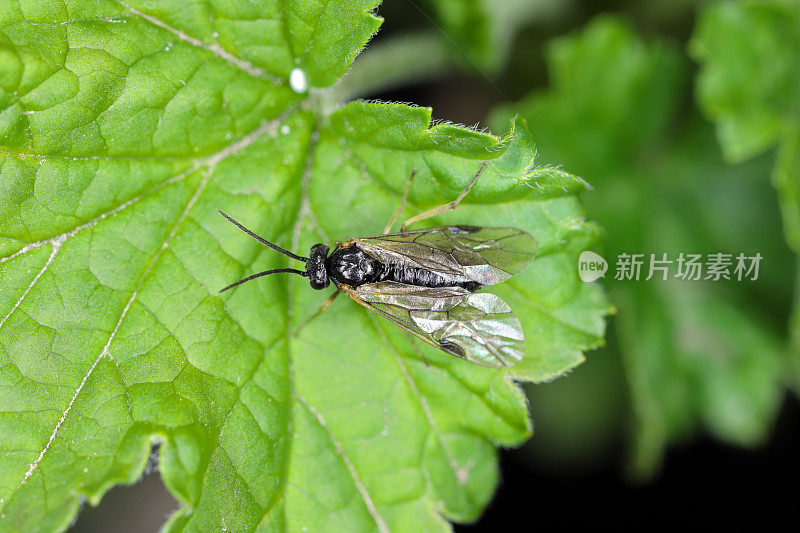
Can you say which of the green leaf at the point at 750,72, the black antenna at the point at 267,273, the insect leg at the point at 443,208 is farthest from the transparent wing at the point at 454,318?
the green leaf at the point at 750,72

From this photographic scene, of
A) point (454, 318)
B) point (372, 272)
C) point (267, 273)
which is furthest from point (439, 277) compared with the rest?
point (267, 273)

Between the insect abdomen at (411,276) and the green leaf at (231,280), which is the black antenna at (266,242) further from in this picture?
the insect abdomen at (411,276)

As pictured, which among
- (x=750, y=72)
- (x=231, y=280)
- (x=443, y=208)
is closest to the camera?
(x=231, y=280)

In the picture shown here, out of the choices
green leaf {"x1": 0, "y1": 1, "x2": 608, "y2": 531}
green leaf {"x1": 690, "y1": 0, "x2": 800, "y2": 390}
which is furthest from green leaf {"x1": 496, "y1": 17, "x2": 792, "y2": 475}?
green leaf {"x1": 0, "y1": 1, "x2": 608, "y2": 531}

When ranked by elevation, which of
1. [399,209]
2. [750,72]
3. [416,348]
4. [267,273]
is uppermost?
[750,72]

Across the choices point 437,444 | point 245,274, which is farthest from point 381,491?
point 245,274

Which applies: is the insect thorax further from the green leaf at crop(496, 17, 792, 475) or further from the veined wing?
the green leaf at crop(496, 17, 792, 475)

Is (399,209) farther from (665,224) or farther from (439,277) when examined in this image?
(665,224)
